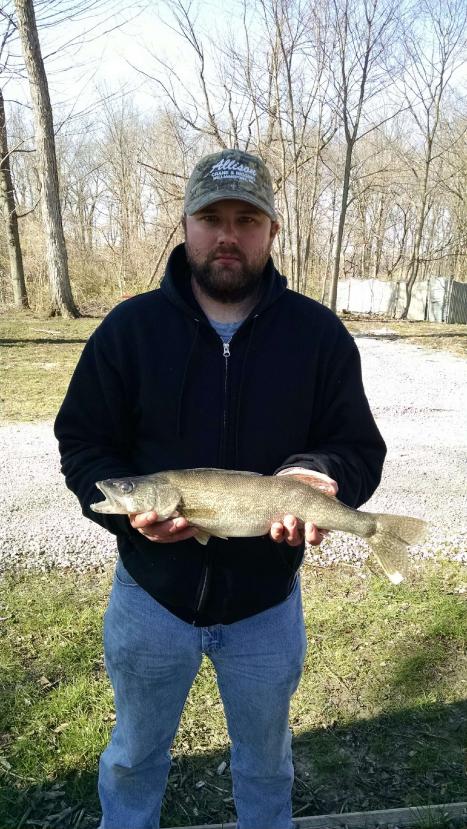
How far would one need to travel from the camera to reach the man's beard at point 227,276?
2.29m

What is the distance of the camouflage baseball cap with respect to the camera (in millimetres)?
2285

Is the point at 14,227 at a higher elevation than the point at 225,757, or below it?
higher

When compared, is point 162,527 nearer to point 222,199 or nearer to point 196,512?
point 196,512

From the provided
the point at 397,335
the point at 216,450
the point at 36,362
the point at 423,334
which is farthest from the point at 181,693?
the point at 423,334

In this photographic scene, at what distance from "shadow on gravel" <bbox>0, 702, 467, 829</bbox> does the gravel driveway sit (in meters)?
1.64

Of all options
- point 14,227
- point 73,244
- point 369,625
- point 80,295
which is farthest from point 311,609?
point 73,244

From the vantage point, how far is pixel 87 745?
2.93 meters

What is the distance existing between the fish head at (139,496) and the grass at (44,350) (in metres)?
6.38

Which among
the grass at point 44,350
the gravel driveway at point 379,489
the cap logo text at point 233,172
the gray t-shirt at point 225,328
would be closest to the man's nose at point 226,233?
the cap logo text at point 233,172

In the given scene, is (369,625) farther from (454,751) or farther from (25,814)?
(25,814)

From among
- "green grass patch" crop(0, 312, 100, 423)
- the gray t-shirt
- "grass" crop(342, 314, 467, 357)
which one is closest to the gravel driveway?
"green grass patch" crop(0, 312, 100, 423)

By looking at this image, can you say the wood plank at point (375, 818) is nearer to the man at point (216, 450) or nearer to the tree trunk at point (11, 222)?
the man at point (216, 450)

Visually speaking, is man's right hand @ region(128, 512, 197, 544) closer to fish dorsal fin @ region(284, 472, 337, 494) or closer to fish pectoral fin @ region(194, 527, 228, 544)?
fish pectoral fin @ region(194, 527, 228, 544)

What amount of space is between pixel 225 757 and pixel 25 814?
934 millimetres
